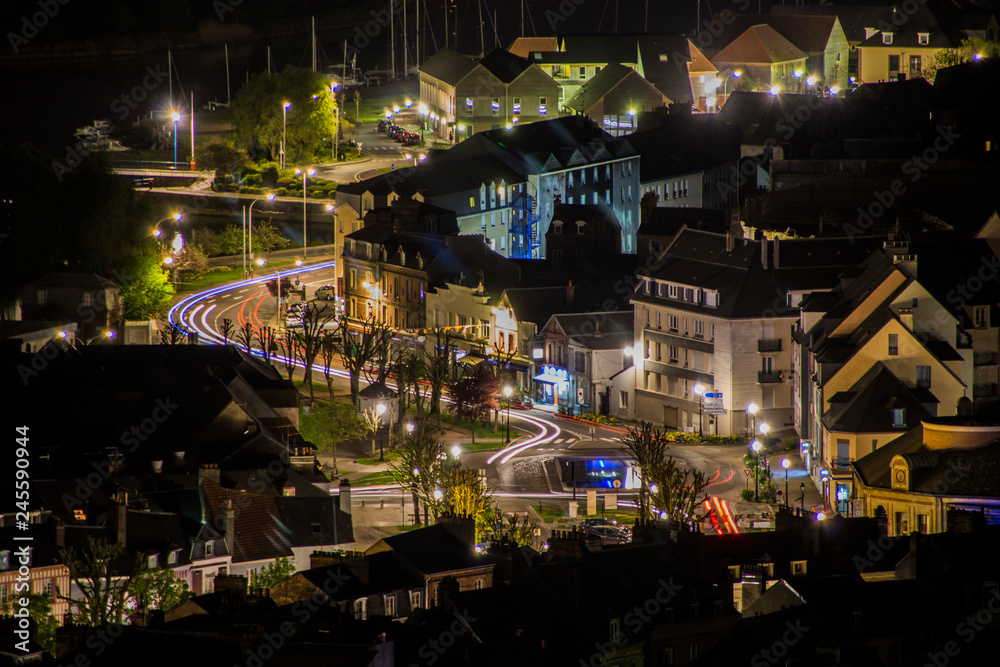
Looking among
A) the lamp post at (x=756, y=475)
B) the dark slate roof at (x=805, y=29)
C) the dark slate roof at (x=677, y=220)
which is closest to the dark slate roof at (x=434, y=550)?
the lamp post at (x=756, y=475)

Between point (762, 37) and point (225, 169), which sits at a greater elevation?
point (762, 37)

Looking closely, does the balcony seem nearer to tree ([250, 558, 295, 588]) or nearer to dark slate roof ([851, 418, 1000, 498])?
dark slate roof ([851, 418, 1000, 498])

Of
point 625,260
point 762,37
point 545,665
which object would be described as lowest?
point 545,665

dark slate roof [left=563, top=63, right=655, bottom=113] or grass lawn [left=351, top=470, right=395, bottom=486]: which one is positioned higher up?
dark slate roof [left=563, top=63, right=655, bottom=113]

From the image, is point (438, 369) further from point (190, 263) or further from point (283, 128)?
point (283, 128)

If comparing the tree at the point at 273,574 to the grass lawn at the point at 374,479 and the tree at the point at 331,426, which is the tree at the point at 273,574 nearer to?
the grass lawn at the point at 374,479

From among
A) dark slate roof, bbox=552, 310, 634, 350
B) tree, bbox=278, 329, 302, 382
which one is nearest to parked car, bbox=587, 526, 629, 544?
dark slate roof, bbox=552, 310, 634, 350

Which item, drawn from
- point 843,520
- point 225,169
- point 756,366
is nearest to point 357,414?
point 756,366

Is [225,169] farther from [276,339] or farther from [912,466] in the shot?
[912,466]
